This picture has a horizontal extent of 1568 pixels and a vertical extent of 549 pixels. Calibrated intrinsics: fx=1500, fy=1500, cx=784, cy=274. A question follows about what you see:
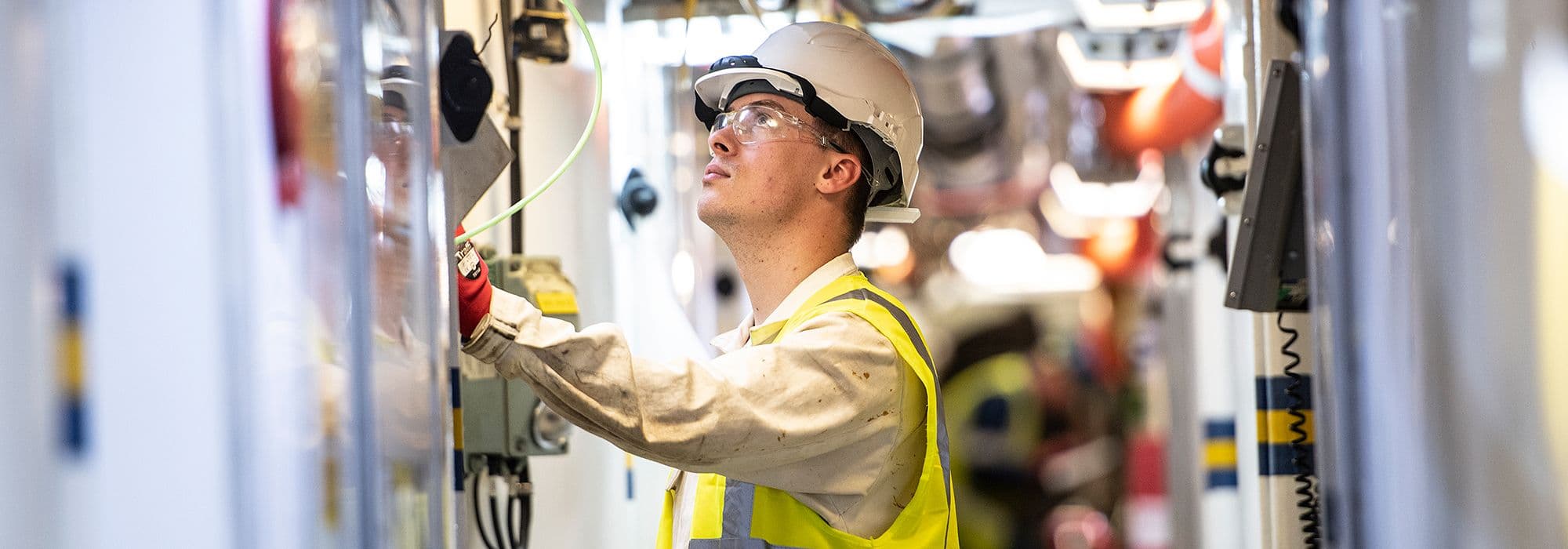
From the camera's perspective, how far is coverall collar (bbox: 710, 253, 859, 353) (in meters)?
2.35

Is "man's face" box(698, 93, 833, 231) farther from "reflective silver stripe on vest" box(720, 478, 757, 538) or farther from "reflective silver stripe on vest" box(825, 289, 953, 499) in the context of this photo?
"reflective silver stripe on vest" box(720, 478, 757, 538)

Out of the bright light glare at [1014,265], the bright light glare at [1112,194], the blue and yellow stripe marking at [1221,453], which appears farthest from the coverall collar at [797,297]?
the bright light glare at [1014,265]

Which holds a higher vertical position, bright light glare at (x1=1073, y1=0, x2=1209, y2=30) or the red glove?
bright light glare at (x1=1073, y1=0, x2=1209, y2=30)

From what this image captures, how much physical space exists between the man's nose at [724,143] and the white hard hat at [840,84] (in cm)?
9

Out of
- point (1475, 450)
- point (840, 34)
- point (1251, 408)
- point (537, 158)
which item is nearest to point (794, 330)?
point (840, 34)

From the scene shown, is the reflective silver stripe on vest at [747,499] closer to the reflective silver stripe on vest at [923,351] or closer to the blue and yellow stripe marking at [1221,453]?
the reflective silver stripe on vest at [923,351]

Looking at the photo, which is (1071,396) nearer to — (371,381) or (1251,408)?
(1251,408)

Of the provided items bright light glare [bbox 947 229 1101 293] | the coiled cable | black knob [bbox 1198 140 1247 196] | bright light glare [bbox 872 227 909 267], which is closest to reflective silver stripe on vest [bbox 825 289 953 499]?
the coiled cable

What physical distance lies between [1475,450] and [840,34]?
1.56 metres

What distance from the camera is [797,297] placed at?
245 cm

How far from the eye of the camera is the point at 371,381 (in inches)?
49.4

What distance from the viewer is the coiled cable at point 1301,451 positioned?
9.42 feet

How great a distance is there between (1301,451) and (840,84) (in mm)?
Result: 1214

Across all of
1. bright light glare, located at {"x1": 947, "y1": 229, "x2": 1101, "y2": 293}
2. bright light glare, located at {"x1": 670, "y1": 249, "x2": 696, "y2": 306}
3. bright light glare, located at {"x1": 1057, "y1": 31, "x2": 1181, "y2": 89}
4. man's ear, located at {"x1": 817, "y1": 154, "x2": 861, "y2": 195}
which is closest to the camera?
man's ear, located at {"x1": 817, "y1": 154, "x2": 861, "y2": 195}
